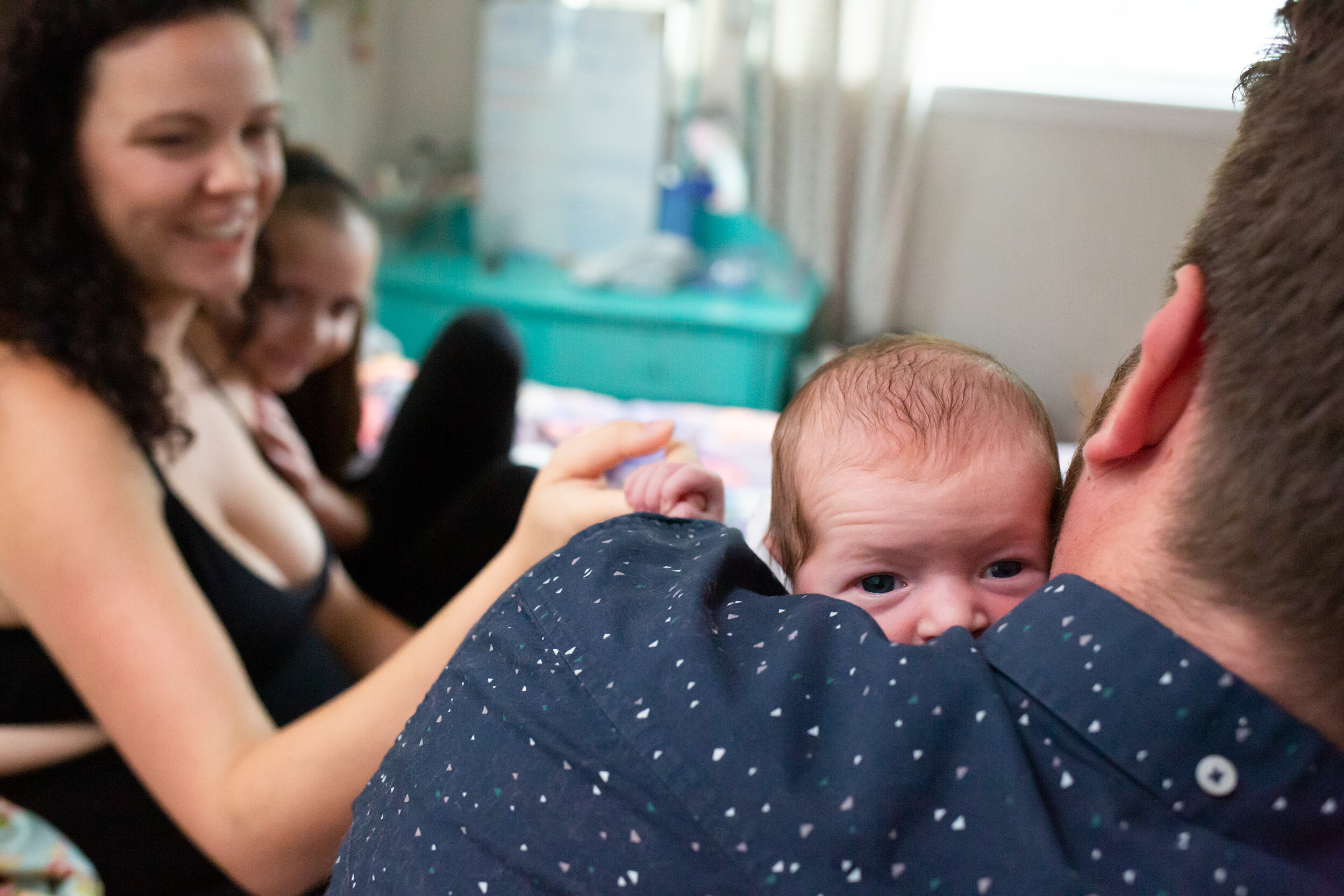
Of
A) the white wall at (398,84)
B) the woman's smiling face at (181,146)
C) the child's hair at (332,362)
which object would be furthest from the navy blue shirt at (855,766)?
the white wall at (398,84)

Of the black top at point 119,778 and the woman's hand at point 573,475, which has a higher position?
the woman's hand at point 573,475

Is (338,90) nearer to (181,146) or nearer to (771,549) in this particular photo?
(181,146)

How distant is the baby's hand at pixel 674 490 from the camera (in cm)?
77

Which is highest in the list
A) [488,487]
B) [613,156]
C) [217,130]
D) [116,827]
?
[217,130]

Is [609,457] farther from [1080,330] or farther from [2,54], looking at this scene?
[1080,330]

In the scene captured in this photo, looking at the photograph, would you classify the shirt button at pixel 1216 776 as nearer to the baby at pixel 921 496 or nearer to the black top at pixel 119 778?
the baby at pixel 921 496

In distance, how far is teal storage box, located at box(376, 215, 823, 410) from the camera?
306 cm

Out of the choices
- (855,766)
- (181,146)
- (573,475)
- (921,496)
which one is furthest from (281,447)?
(855,766)

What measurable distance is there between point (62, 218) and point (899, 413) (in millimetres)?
934

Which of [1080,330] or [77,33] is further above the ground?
[77,33]

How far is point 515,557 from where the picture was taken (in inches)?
33.5

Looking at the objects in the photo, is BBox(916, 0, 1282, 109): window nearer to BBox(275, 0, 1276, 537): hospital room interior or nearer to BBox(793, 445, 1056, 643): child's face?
BBox(275, 0, 1276, 537): hospital room interior

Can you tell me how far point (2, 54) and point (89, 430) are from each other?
15.7 inches

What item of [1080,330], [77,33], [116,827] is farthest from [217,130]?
[1080,330]
